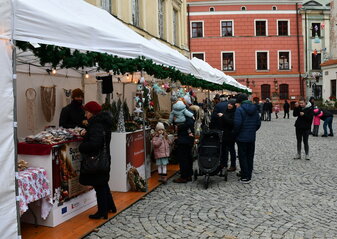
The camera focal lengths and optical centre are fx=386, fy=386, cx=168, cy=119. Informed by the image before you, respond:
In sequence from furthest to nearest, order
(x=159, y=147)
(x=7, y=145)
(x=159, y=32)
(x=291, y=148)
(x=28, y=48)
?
(x=159, y=32), (x=291, y=148), (x=159, y=147), (x=28, y=48), (x=7, y=145)

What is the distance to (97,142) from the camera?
5152mm

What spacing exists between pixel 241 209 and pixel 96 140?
8.22ft

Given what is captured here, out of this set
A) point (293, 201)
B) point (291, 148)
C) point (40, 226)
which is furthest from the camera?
point (291, 148)

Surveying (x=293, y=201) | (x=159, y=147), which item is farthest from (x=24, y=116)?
(x=293, y=201)

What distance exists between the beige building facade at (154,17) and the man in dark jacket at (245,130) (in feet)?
22.5

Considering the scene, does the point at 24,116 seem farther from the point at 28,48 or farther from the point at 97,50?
the point at 28,48

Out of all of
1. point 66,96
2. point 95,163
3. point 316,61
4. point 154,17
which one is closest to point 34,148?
point 95,163

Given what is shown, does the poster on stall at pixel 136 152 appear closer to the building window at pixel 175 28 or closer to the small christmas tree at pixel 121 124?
the small christmas tree at pixel 121 124

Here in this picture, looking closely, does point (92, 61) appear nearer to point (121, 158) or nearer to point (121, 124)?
point (121, 124)

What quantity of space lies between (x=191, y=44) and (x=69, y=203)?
3970 centimetres

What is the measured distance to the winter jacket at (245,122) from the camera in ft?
25.4

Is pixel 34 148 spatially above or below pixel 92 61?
below

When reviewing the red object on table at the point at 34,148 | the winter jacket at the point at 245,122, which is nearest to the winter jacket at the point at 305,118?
the winter jacket at the point at 245,122

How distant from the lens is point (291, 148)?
42.3ft
